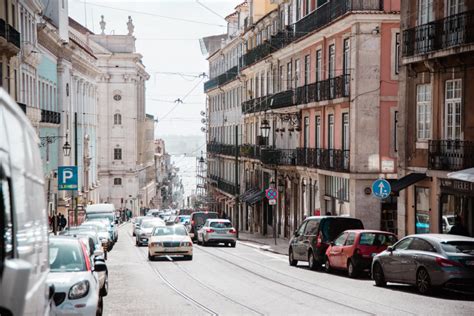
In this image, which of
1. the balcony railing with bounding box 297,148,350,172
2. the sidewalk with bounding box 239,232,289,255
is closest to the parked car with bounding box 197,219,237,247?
the sidewalk with bounding box 239,232,289,255

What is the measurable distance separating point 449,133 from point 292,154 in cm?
1863

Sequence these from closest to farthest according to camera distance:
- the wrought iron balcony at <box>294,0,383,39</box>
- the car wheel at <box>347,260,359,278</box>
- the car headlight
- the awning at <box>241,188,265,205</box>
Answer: the car headlight → the car wheel at <box>347,260,359,278</box> → the wrought iron balcony at <box>294,0,383,39</box> → the awning at <box>241,188,265,205</box>

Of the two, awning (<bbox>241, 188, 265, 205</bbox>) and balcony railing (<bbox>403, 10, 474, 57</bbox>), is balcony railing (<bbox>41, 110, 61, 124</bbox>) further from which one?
balcony railing (<bbox>403, 10, 474, 57</bbox>)

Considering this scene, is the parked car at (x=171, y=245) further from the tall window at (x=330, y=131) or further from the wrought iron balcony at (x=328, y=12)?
the wrought iron balcony at (x=328, y=12)

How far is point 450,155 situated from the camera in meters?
26.9

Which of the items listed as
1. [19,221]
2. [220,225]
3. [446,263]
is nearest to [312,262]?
[446,263]

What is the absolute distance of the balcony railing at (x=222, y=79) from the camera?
69750 mm

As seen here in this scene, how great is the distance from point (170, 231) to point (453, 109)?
11005 millimetres

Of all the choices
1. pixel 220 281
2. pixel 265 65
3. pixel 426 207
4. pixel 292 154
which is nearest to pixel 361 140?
pixel 426 207

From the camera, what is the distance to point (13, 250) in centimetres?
608

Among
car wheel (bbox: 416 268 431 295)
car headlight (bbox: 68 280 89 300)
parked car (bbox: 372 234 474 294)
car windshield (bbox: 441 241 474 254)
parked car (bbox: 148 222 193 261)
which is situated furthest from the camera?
parked car (bbox: 148 222 193 261)

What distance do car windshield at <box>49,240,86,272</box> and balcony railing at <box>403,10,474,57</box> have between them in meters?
14.9

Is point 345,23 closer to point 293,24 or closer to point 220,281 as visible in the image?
point 293,24

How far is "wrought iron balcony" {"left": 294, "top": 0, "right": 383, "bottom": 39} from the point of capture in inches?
1383
